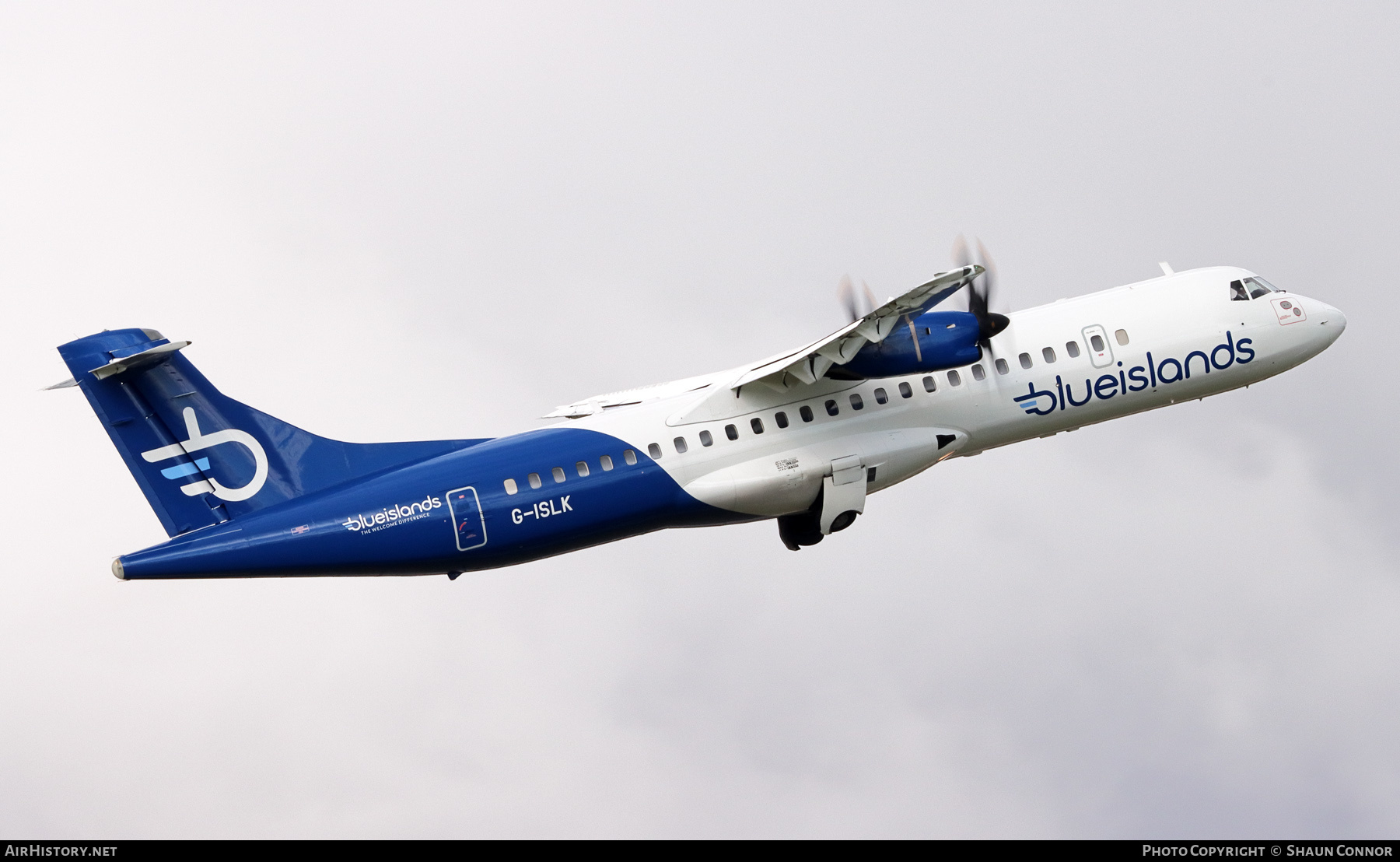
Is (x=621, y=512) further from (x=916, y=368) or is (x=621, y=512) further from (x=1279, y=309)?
(x=1279, y=309)

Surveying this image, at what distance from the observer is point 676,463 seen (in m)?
29.9

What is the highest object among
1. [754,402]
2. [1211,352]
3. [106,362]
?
[106,362]

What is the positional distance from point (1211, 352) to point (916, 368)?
263 inches

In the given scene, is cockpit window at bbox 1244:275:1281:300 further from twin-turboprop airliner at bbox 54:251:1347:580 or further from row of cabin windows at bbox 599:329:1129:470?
row of cabin windows at bbox 599:329:1129:470

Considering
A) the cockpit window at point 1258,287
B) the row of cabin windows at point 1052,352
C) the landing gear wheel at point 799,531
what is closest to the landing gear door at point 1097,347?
the row of cabin windows at point 1052,352

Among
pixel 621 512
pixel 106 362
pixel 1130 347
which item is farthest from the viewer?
pixel 1130 347

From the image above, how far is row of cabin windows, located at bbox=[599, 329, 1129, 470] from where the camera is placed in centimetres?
3005

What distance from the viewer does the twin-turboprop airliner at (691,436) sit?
92.5ft

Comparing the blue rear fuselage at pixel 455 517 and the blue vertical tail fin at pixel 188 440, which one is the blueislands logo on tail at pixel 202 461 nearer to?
the blue vertical tail fin at pixel 188 440

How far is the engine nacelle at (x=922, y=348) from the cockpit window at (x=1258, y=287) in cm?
684

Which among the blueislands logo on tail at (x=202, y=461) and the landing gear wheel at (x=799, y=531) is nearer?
the blueislands logo on tail at (x=202, y=461)

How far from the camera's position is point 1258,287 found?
1307 inches

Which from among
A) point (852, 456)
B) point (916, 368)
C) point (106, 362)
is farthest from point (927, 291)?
point (106, 362)

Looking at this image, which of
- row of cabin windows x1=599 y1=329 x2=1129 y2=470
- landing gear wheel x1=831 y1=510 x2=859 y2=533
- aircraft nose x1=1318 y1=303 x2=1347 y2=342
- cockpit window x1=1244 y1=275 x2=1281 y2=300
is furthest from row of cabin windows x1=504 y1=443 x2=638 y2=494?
aircraft nose x1=1318 y1=303 x2=1347 y2=342
